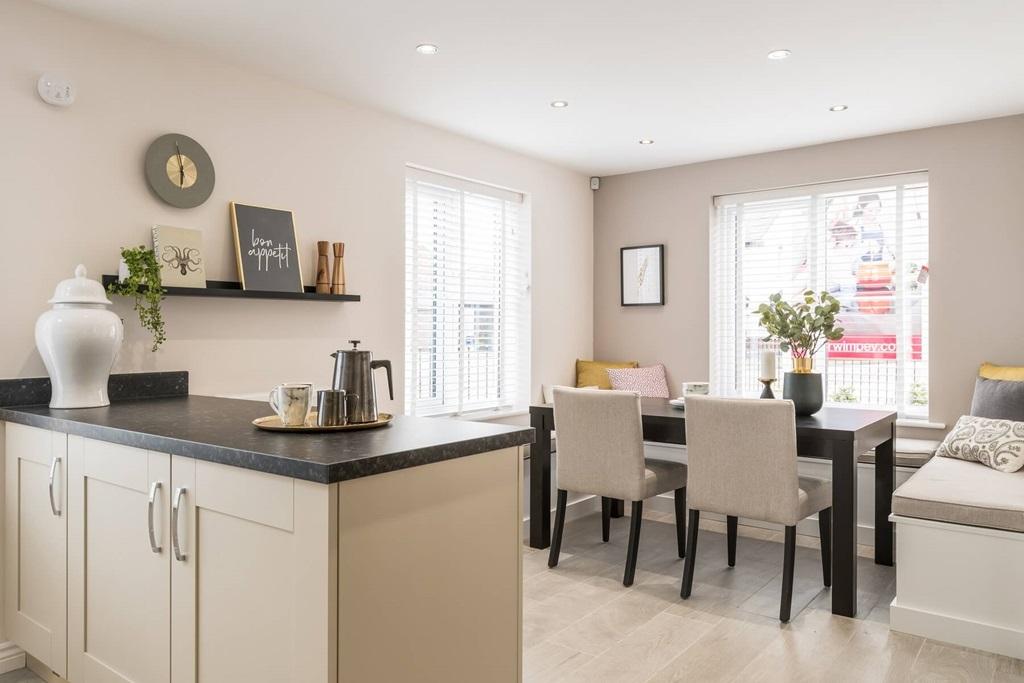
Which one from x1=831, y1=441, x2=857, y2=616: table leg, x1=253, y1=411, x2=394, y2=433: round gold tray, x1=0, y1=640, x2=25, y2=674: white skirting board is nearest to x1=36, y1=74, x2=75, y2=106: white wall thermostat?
x1=253, y1=411, x2=394, y2=433: round gold tray

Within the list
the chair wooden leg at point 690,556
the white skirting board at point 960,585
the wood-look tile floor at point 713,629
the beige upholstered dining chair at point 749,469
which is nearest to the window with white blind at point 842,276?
the wood-look tile floor at point 713,629

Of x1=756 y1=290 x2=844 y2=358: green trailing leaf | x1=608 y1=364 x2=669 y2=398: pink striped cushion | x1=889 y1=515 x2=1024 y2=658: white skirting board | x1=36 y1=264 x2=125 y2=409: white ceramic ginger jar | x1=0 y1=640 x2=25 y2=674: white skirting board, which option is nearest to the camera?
x1=36 y1=264 x2=125 y2=409: white ceramic ginger jar

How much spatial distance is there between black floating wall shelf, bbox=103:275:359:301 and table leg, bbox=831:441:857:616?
7.71 ft

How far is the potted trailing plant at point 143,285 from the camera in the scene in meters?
2.76

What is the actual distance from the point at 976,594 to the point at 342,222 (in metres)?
3.20

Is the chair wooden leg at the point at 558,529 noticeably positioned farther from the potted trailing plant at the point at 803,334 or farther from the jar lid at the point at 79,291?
the jar lid at the point at 79,291

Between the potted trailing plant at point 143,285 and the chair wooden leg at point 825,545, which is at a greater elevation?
the potted trailing plant at point 143,285

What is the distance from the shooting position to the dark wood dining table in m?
3.04

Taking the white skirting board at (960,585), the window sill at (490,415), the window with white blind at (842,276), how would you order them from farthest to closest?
the window sill at (490,415)
the window with white blind at (842,276)
the white skirting board at (960,585)

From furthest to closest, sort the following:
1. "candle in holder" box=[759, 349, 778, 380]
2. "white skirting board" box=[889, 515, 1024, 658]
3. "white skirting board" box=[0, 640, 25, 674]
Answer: "candle in holder" box=[759, 349, 778, 380]
"white skirting board" box=[889, 515, 1024, 658]
"white skirting board" box=[0, 640, 25, 674]

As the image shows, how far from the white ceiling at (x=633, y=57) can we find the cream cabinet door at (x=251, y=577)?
74.2 inches

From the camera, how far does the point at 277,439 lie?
1.75 meters

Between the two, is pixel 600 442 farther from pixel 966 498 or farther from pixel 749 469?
pixel 966 498

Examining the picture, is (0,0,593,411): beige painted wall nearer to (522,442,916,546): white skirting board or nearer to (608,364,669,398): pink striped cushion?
(522,442,916,546): white skirting board
